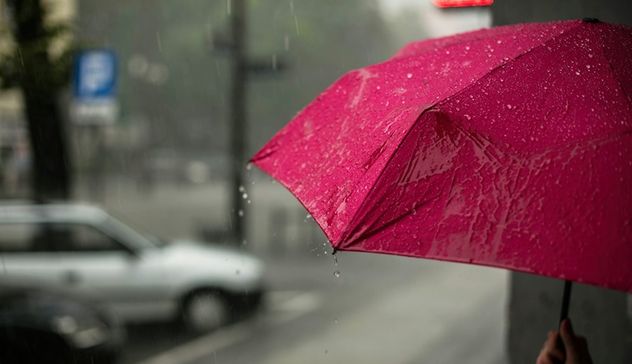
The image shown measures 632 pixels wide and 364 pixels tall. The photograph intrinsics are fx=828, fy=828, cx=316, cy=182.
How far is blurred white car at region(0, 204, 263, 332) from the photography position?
896cm

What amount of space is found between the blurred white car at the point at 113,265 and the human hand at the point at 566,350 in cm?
767

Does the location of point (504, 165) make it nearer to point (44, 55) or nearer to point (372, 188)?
point (372, 188)

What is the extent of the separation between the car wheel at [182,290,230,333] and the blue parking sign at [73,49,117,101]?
365 centimetres

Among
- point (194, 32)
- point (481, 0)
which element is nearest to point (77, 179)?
point (194, 32)

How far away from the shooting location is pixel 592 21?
215cm

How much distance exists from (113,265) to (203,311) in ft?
3.85

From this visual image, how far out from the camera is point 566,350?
6.24 feet

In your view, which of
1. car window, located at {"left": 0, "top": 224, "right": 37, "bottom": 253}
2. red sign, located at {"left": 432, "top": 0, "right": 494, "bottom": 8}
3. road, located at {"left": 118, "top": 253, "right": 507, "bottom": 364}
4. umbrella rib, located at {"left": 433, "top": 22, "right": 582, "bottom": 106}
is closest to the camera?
umbrella rib, located at {"left": 433, "top": 22, "right": 582, "bottom": 106}

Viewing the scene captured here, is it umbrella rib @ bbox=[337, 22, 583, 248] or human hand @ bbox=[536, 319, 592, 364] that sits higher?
umbrella rib @ bbox=[337, 22, 583, 248]

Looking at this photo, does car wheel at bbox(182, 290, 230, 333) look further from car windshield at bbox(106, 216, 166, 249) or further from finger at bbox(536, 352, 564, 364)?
finger at bbox(536, 352, 564, 364)

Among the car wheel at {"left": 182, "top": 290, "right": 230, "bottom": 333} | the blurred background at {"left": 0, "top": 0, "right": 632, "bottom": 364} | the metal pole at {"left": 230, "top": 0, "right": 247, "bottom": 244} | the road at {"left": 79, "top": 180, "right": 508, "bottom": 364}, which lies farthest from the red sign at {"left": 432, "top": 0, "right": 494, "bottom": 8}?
the metal pole at {"left": 230, "top": 0, "right": 247, "bottom": 244}

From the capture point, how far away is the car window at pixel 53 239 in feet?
29.6

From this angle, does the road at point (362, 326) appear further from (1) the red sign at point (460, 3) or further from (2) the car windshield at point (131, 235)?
(1) the red sign at point (460, 3)

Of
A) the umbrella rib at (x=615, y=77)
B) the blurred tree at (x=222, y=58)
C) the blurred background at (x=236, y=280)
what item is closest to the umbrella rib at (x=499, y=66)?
the umbrella rib at (x=615, y=77)
